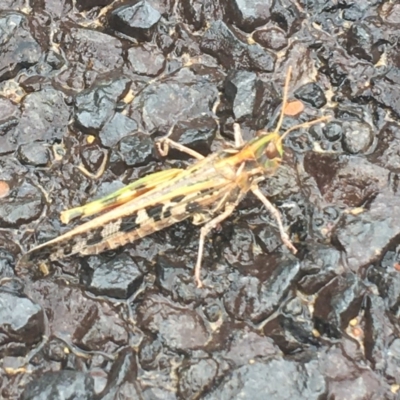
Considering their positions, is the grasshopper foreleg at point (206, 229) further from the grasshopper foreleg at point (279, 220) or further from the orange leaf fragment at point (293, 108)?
the orange leaf fragment at point (293, 108)

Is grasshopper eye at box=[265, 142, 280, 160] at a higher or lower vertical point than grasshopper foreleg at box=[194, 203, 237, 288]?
higher

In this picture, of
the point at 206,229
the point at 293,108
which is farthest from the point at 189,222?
the point at 293,108

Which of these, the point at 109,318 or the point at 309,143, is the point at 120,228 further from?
the point at 309,143

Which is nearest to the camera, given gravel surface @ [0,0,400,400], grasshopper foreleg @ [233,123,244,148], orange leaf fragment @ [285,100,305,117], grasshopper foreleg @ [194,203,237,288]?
gravel surface @ [0,0,400,400]

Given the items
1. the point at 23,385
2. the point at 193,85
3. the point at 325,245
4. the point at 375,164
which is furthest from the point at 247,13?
the point at 23,385

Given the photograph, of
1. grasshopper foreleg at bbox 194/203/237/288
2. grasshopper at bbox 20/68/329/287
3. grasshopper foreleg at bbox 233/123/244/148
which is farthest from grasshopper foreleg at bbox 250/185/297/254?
grasshopper foreleg at bbox 233/123/244/148

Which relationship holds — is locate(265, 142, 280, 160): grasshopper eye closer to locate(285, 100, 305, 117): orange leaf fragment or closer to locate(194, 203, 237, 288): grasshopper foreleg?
locate(194, 203, 237, 288): grasshopper foreleg

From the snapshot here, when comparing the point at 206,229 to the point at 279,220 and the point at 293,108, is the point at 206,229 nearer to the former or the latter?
the point at 279,220

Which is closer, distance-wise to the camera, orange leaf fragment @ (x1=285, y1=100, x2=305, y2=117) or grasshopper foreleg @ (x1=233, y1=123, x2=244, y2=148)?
grasshopper foreleg @ (x1=233, y1=123, x2=244, y2=148)
